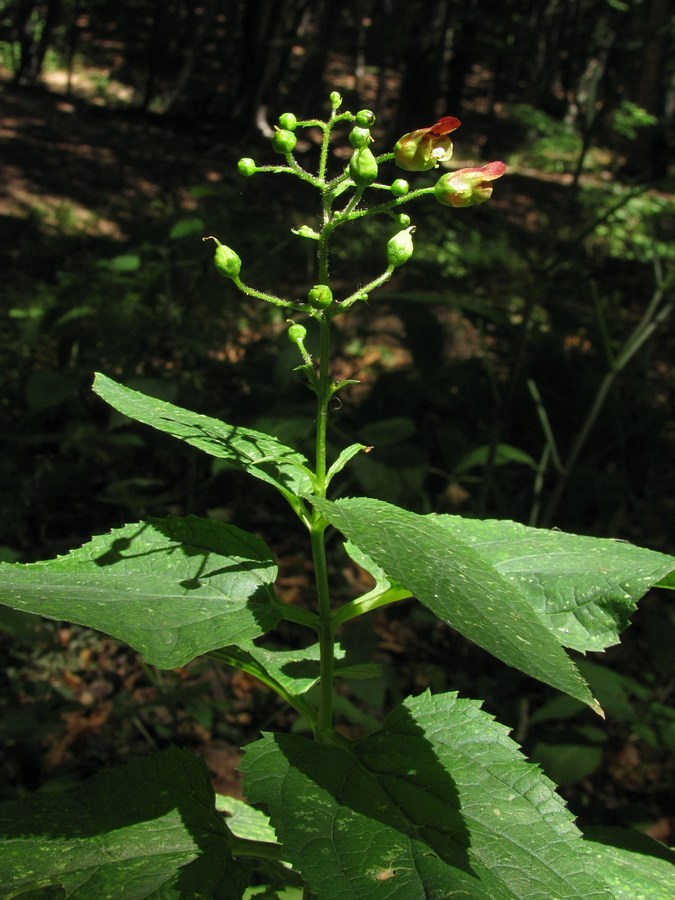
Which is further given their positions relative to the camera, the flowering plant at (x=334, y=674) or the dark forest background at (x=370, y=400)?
the dark forest background at (x=370, y=400)

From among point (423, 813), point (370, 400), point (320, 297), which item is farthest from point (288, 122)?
point (370, 400)

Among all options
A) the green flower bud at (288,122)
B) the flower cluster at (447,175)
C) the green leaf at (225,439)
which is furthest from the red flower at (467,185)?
the green leaf at (225,439)

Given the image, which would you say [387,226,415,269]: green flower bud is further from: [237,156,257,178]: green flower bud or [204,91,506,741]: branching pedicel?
[237,156,257,178]: green flower bud

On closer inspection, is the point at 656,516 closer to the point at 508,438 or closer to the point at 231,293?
the point at 508,438

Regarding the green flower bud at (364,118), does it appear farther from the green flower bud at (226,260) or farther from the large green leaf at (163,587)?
the large green leaf at (163,587)

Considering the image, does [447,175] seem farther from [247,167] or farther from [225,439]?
[225,439]

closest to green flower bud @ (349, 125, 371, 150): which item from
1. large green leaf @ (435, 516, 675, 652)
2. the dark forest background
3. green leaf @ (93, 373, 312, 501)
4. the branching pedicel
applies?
the branching pedicel

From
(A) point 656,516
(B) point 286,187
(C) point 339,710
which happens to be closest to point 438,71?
(B) point 286,187
